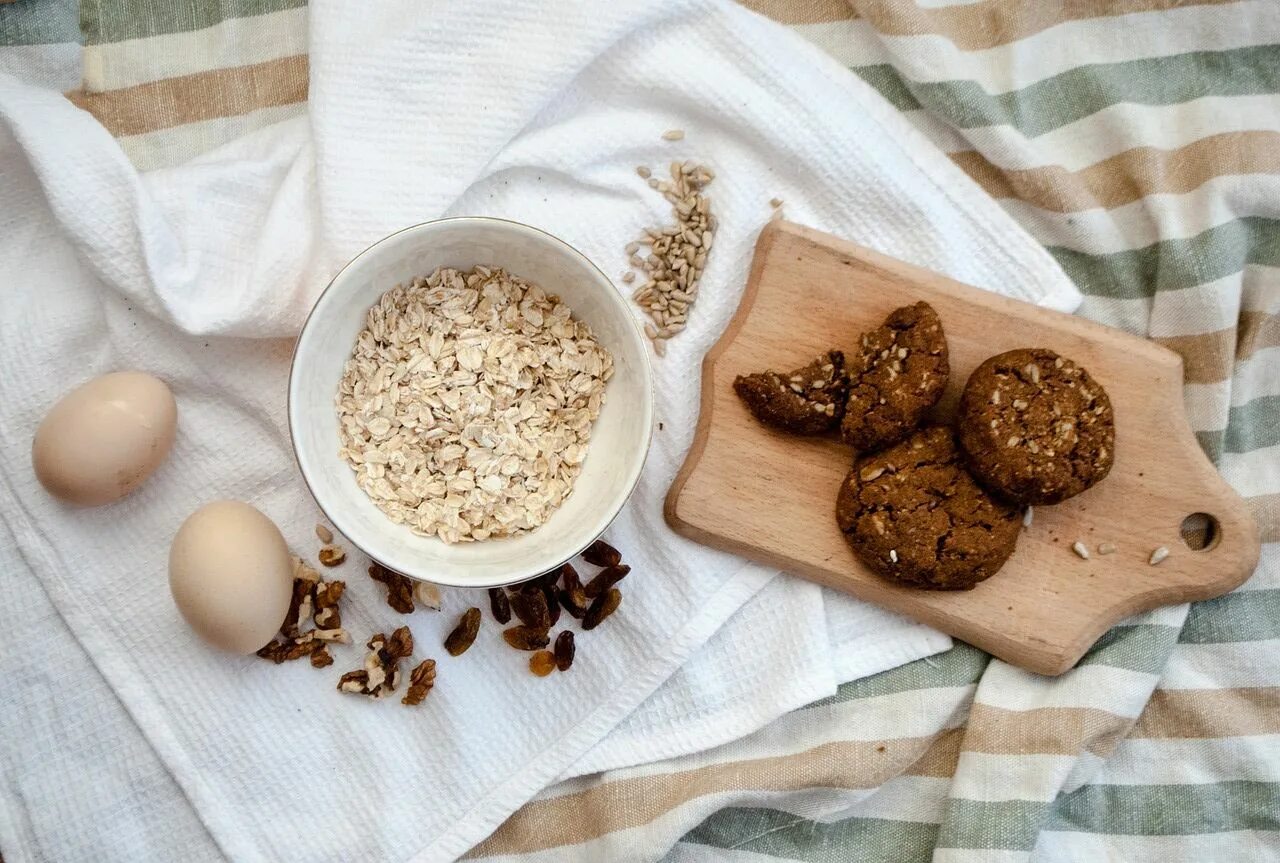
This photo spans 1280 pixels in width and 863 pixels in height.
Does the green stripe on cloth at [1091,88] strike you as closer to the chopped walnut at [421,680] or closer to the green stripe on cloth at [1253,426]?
the green stripe on cloth at [1253,426]

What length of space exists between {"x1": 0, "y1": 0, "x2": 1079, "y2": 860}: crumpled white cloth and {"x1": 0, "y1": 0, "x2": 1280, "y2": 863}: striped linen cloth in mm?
59

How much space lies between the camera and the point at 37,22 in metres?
1.20

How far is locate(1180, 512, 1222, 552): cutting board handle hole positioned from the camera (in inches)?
46.2

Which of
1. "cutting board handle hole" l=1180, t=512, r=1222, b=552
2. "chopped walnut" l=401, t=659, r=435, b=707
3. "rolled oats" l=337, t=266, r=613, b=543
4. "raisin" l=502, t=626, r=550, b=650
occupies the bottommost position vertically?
"chopped walnut" l=401, t=659, r=435, b=707

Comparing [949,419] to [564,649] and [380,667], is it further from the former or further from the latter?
[380,667]

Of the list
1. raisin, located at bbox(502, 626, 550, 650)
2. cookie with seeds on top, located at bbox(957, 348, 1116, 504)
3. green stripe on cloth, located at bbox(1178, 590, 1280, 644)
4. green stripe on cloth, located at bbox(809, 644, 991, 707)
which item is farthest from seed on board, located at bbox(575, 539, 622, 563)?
green stripe on cloth, located at bbox(1178, 590, 1280, 644)

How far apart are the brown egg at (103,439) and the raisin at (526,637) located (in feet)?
1.45

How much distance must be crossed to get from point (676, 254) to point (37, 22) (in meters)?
0.82

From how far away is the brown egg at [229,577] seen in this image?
3.46 feet

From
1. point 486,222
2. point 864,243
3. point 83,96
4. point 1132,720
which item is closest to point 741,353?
point 864,243

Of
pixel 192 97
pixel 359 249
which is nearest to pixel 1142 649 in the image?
pixel 359 249

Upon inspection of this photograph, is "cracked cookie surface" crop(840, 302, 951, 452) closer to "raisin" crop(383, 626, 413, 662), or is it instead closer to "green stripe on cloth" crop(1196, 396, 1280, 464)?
"green stripe on cloth" crop(1196, 396, 1280, 464)

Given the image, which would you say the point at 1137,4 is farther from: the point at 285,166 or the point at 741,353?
the point at 285,166

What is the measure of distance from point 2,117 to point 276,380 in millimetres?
407
